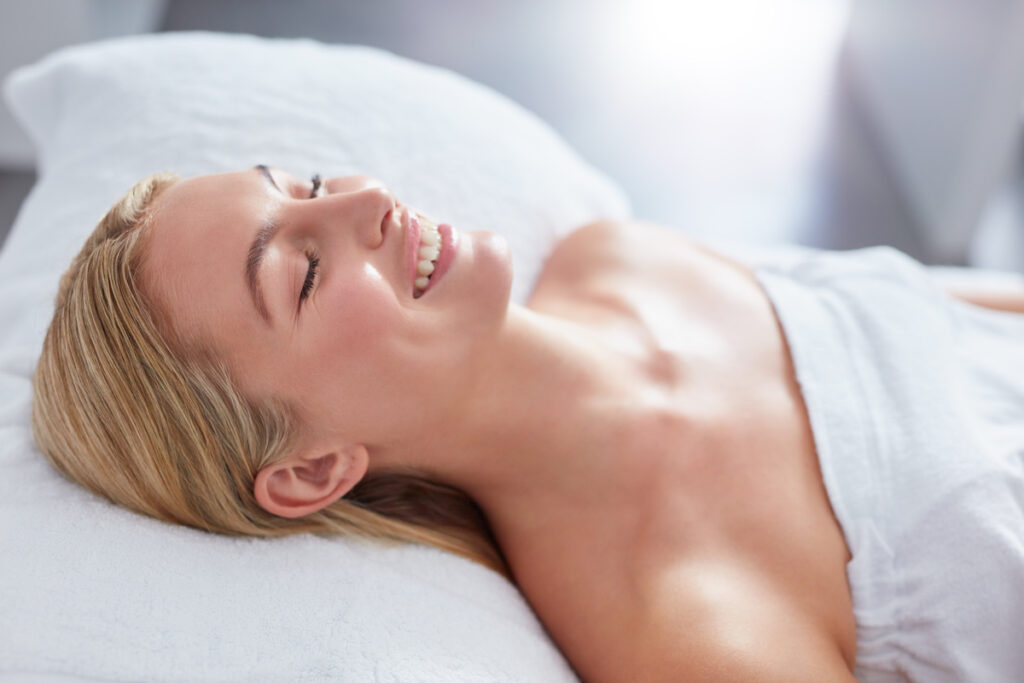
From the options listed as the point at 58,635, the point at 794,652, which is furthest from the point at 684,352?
the point at 58,635

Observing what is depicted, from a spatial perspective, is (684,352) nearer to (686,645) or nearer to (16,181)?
(686,645)

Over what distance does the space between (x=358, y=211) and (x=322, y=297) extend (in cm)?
12

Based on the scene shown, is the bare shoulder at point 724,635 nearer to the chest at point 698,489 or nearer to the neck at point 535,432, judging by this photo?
the chest at point 698,489

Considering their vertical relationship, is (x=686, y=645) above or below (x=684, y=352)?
below

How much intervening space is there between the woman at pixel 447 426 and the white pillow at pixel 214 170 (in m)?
0.06

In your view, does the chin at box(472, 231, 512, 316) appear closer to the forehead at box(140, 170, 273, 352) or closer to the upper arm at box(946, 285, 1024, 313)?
the forehead at box(140, 170, 273, 352)

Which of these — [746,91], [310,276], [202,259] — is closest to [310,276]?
[310,276]

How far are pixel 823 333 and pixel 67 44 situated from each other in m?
2.08

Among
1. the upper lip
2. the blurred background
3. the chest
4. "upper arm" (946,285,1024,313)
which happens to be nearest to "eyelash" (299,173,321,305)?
the upper lip

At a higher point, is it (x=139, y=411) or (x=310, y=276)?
(x=310, y=276)

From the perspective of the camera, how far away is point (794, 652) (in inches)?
42.5

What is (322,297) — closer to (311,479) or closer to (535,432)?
(311,479)

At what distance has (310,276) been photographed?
110 centimetres

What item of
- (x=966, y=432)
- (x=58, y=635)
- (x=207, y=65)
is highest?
(x=207, y=65)
